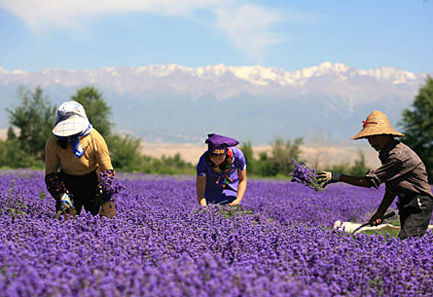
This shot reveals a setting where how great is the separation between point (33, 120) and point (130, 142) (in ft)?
21.4

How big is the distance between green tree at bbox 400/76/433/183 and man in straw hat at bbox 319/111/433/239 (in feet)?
69.5

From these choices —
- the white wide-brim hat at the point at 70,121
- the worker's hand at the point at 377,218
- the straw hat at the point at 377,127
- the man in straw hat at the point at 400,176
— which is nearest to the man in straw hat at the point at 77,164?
the white wide-brim hat at the point at 70,121

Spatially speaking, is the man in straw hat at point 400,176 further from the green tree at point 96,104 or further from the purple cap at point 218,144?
the green tree at point 96,104

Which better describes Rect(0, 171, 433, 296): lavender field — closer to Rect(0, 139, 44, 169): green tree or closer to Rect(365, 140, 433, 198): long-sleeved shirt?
Rect(365, 140, 433, 198): long-sleeved shirt

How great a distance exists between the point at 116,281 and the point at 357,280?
1459 mm

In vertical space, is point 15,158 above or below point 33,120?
below

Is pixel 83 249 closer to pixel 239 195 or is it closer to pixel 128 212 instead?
pixel 128 212

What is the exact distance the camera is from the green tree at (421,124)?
24.4m

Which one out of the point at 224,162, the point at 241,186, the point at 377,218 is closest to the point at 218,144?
the point at 224,162

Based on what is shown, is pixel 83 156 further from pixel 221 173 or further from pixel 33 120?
pixel 33 120

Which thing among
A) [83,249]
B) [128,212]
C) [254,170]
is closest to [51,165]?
[128,212]

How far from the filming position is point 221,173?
5109 millimetres

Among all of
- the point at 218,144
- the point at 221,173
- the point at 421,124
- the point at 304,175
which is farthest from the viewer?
the point at 421,124

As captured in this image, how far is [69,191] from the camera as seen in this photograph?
402 centimetres
